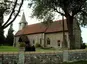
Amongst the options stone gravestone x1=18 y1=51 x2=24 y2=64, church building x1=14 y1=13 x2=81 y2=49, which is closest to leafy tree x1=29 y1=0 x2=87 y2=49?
church building x1=14 y1=13 x2=81 y2=49

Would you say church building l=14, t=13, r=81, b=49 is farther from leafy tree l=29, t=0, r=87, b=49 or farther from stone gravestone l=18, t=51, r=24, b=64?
stone gravestone l=18, t=51, r=24, b=64

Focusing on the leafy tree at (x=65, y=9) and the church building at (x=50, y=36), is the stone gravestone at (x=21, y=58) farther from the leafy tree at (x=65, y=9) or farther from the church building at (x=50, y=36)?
the church building at (x=50, y=36)

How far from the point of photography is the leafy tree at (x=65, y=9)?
90.5 ft

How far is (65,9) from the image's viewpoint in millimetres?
28344

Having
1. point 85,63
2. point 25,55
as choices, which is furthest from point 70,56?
point 25,55

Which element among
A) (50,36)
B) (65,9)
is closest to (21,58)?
(65,9)

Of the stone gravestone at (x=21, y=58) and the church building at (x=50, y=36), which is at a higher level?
the church building at (x=50, y=36)

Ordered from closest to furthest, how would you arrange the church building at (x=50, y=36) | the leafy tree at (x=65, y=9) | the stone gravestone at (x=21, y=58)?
the stone gravestone at (x=21, y=58) → the leafy tree at (x=65, y=9) → the church building at (x=50, y=36)

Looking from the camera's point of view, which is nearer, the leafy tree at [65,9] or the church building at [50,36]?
the leafy tree at [65,9]

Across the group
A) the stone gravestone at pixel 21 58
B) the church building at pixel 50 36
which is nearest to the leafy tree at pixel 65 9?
the church building at pixel 50 36

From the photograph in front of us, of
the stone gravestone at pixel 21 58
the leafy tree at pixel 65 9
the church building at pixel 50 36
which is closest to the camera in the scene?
the stone gravestone at pixel 21 58

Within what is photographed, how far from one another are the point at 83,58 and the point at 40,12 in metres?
14.5

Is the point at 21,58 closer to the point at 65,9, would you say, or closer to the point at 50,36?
the point at 65,9

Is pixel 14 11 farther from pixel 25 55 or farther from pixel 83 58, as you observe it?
pixel 83 58
